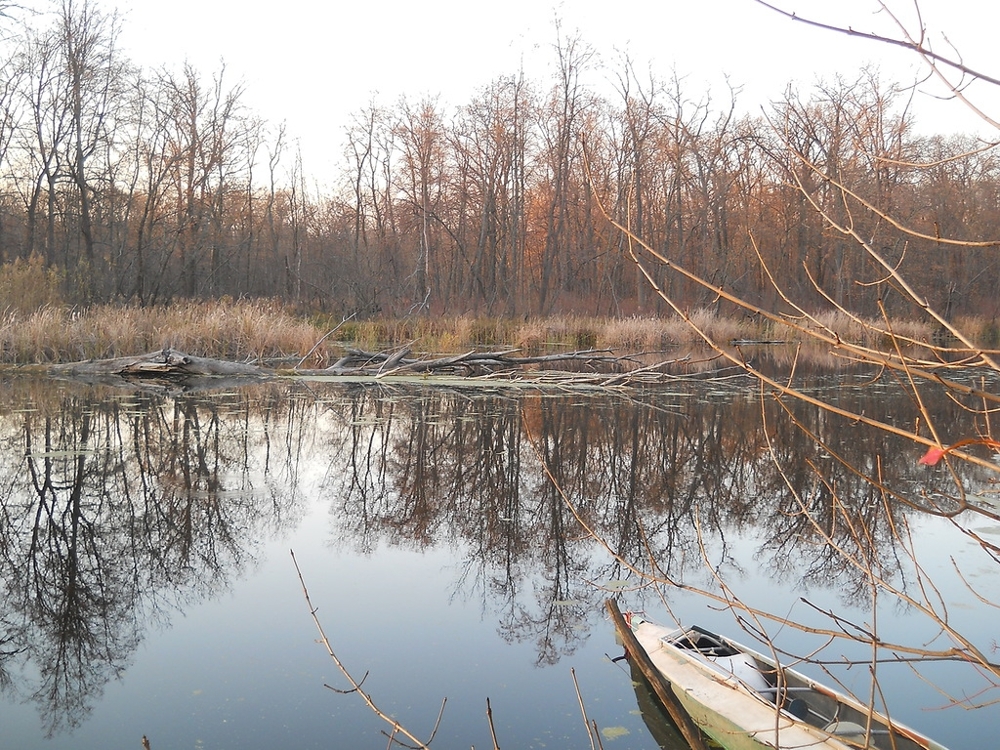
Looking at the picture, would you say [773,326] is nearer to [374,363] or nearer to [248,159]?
[374,363]

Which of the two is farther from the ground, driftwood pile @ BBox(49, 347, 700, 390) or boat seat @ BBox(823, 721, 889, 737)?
driftwood pile @ BBox(49, 347, 700, 390)

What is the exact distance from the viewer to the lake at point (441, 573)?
3186 millimetres

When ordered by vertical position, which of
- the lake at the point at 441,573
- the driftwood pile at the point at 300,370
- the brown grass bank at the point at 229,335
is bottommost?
the lake at the point at 441,573

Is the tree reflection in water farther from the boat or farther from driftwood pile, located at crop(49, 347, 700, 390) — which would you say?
driftwood pile, located at crop(49, 347, 700, 390)

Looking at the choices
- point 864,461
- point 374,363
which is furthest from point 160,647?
point 374,363

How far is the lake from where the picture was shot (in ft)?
10.5

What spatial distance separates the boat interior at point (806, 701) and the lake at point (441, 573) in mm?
224

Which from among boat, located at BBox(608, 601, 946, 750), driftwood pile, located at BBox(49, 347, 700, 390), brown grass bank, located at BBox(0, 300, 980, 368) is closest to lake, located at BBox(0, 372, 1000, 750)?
boat, located at BBox(608, 601, 946, 750)

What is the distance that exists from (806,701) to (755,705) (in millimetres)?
266

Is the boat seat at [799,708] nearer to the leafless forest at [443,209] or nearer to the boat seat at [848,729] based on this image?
the boat seat at [848,729]

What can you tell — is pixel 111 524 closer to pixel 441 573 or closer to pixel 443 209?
pixel 441 573

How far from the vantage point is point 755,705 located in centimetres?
303

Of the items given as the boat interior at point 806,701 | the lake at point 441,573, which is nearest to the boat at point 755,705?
the boat interior at point 806,701

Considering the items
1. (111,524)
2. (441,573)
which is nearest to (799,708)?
(441,573)
